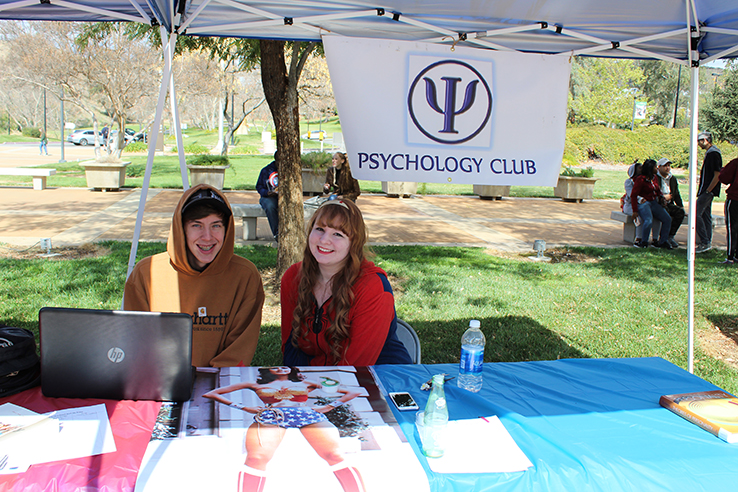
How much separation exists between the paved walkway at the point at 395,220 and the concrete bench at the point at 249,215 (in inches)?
12.4

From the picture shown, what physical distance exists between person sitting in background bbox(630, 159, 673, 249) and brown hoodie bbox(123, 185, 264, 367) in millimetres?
7833

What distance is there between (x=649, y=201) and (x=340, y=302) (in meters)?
7.74

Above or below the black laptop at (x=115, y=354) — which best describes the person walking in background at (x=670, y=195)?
above

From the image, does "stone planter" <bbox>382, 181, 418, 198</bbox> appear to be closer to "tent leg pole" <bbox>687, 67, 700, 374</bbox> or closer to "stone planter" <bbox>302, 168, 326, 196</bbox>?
"stone planter" <bbox>302, 168, 326, 196</bbox>

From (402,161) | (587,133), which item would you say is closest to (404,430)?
(402,161)

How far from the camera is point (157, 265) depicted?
2529 mm

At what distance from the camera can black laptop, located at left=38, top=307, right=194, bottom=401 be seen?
1.63 meters

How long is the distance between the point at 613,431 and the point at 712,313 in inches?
177

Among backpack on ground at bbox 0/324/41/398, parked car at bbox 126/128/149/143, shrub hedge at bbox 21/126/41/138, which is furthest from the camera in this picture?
shrub hedge at bbox 21/126/41/138

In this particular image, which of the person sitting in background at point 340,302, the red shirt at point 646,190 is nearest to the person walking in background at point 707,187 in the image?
the red shirt at point 646,190

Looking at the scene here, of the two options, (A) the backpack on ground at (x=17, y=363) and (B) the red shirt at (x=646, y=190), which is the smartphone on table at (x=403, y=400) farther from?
(B) the red shirt at (x=646, y=190)

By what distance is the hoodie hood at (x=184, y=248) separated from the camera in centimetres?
240

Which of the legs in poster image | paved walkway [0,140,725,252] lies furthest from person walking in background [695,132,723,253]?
the legs in poster image

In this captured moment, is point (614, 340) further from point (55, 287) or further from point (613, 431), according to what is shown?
point (55, 287)
